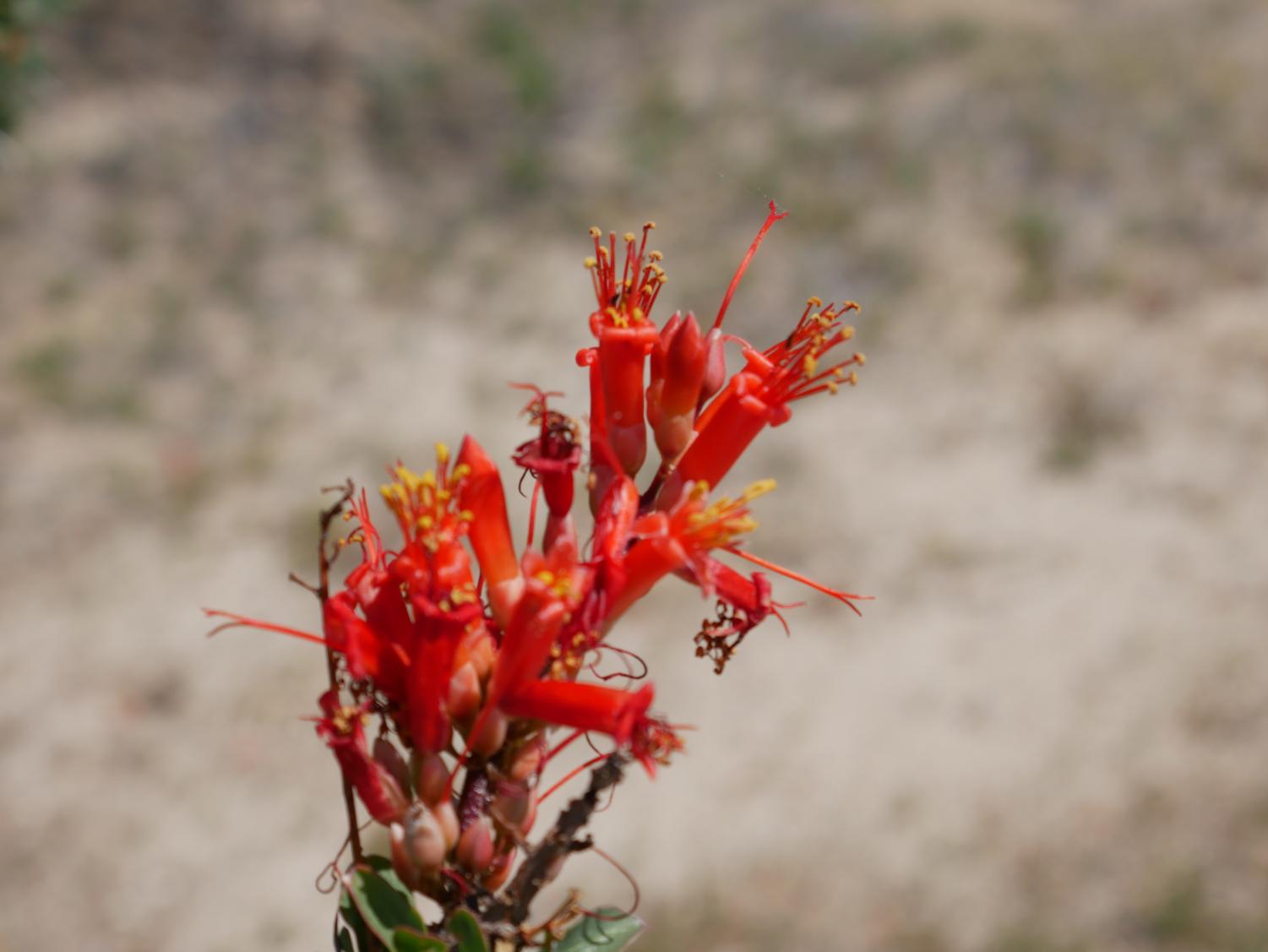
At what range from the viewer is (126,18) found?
10.8m

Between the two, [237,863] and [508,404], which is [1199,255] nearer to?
[508,404]

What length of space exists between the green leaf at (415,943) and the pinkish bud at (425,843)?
70 millimetres

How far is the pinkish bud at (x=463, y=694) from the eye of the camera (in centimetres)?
134

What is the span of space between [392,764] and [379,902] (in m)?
0.16

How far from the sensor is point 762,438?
8.62 m

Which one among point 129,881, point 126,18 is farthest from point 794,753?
point 126,18

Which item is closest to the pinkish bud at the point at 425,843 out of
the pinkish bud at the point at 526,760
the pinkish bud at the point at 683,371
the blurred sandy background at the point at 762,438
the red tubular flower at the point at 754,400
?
the pinkish bud at the point at 526,760

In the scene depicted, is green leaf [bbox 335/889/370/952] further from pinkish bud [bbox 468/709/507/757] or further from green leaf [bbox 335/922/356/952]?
pinkish bud [bbox 468/709/507/757]

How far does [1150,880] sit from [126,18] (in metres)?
11.0

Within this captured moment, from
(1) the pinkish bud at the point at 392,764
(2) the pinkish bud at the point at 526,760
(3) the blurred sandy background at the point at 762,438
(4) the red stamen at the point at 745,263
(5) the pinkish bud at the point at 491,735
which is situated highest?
(3) the blurred sandy background at the point at 762,438

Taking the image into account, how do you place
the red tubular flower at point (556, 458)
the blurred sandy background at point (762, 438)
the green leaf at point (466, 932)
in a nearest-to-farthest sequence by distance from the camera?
the green leaf at point (466, 932) < the red tubular flower at point (556, 458) < the blurred sandy background at point (762, 438)

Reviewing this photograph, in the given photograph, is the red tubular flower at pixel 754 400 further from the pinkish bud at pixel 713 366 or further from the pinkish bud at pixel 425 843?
the pinkish bud at pixel 425 843

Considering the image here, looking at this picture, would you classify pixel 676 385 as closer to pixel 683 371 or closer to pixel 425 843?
pixel 683 371

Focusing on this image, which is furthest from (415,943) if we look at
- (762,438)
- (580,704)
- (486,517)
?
(762,438)
